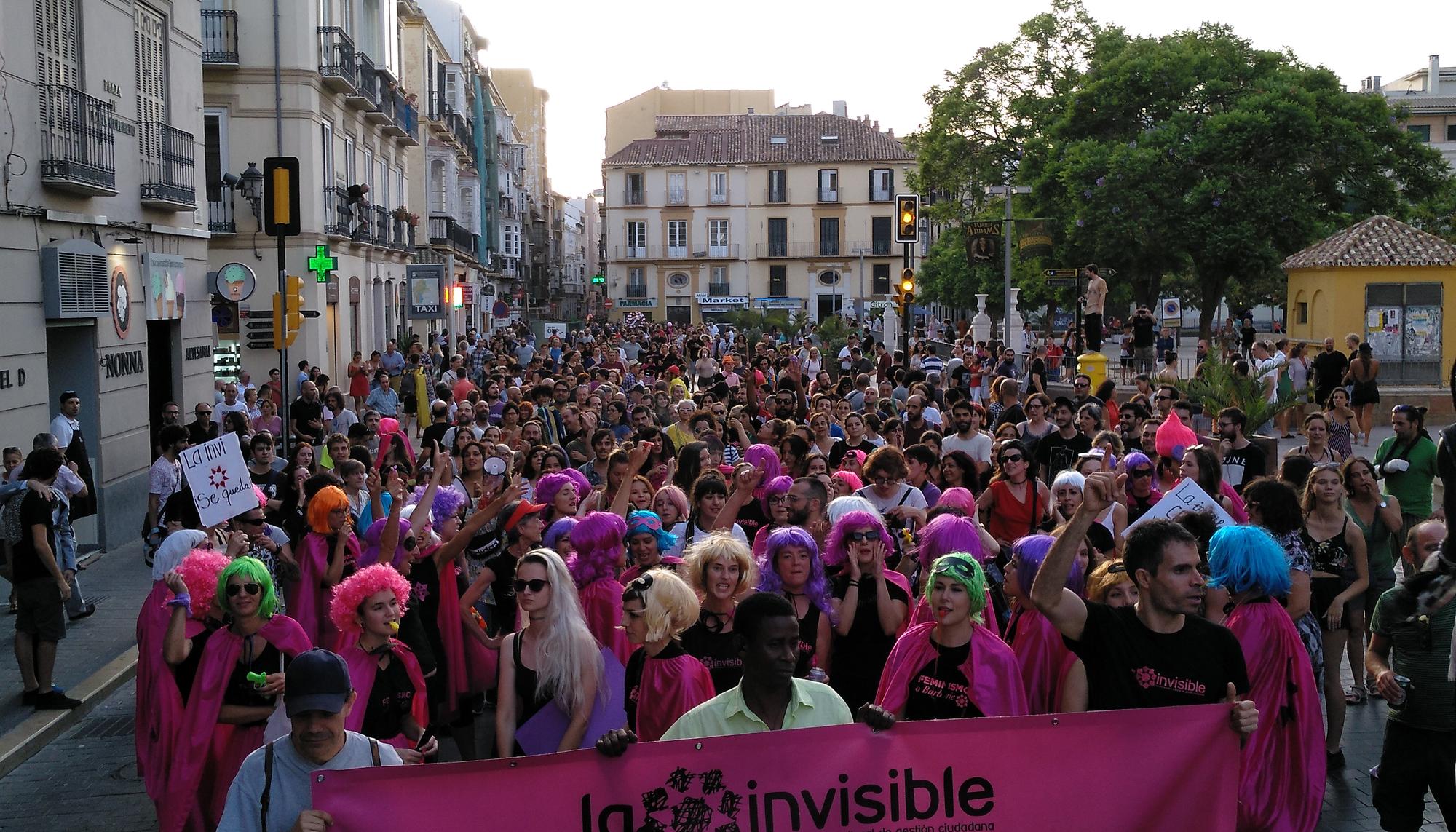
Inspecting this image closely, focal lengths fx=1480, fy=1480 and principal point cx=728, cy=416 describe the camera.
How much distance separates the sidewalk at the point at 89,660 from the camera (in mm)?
8680

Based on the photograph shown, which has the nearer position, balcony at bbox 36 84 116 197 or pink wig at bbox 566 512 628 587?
pink wig at bbox 566 512 628 587

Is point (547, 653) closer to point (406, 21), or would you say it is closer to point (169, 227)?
point (169, 227)

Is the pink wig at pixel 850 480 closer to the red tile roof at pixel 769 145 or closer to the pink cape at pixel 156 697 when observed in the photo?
the pink cape at pixel 156 697

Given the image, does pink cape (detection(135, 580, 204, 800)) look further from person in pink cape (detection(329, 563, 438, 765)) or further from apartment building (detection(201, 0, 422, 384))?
apartment building (detection(201, 0, 422, 384))

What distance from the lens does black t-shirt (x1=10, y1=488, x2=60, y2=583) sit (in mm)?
9211

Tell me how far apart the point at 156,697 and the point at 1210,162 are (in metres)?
36.7

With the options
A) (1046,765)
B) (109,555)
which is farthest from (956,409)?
(109,555)

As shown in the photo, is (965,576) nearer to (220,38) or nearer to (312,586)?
(312,586)

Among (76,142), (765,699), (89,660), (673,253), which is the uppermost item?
(673,253)

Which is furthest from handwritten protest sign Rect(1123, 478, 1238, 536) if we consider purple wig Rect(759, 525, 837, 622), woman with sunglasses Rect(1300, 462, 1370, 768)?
purple wig Rect(759, 525, 837, 622)

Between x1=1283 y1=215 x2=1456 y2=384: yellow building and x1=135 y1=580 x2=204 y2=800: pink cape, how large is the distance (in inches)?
1041

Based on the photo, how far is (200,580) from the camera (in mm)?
6055

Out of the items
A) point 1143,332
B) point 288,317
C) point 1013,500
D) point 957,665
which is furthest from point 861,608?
point 1143,332

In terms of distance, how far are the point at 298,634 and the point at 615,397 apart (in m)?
9.06
